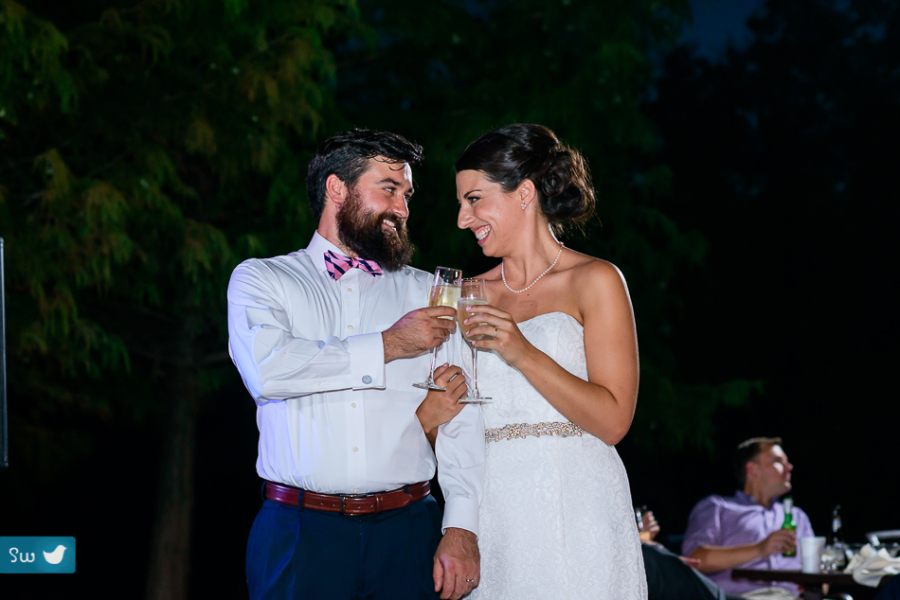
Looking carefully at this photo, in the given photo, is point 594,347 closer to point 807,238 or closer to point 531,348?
point 531,348

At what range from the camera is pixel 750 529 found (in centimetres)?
533

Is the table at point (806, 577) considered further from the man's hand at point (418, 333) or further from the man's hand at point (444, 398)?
the man's hand at point (418, 333)

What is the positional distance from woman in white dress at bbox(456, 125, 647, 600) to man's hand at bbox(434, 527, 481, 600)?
70mm

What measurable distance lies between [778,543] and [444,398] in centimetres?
331

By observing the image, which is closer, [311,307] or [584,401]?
[584,401]

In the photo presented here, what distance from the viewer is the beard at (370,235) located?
245cm

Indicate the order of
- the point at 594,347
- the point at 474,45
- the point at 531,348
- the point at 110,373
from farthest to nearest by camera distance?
the point at 110,373
the point at 474,45
the point at 594,347
the point at 531,348

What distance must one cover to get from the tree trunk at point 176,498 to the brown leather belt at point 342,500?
17.1 feet

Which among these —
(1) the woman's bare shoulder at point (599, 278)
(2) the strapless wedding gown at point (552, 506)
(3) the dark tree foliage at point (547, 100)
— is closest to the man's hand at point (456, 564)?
(2) the strapless wedding gown at point (552, 506)

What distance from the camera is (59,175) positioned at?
5.17m

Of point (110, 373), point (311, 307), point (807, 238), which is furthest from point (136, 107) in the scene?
point (807, 238)

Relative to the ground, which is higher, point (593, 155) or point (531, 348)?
point (593, 155)

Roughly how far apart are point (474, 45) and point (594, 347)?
18.0ft

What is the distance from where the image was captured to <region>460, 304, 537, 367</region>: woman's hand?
208cm
